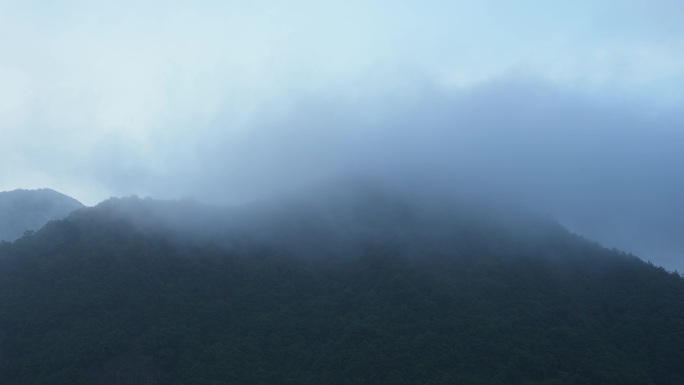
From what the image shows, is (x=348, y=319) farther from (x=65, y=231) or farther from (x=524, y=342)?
(x=65, y=231)

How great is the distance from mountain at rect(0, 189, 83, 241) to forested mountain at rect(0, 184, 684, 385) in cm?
2086

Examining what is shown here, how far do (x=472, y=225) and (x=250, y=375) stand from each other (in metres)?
24.2

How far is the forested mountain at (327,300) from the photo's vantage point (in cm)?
3916

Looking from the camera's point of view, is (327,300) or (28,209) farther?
(28,209)

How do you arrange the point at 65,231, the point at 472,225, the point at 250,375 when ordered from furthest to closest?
the point at 472,225, the point at 65,231, the point at 250,375

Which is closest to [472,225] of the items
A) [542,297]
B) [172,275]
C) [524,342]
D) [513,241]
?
[513,241]

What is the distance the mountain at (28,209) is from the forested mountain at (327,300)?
68.4 feet

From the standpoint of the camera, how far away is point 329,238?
2191 inches

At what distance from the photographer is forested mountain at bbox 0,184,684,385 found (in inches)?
1542

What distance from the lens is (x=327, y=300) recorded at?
155 feet

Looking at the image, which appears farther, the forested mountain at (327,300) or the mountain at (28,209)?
the mountain at (28,209)

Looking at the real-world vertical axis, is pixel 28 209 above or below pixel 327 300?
above

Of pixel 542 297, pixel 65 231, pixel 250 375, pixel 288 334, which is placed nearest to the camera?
pixel 250 375

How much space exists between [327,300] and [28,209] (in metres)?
42.9
